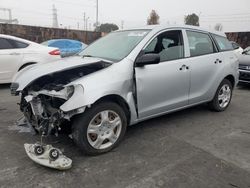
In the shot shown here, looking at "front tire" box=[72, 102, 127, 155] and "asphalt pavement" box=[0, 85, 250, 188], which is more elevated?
"front tire" box=[72, 102, 127, 155]

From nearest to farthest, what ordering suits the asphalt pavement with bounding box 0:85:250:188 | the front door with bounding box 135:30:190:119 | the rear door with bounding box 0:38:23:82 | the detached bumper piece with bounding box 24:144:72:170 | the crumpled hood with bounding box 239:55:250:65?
the asphalt pavement with bounding box 0:85:250:188 → the detached bumper piece with bounding box 24:144:72:170 → the front door with bounding box 135:30:190:119 → the rear door with bounding box 0:38:23:82 → the crumpled hood with bounding box 239:55:250:65

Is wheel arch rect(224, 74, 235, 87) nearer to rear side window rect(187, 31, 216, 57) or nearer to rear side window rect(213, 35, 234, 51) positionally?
rear side window rect(213, 35, 234, 51)

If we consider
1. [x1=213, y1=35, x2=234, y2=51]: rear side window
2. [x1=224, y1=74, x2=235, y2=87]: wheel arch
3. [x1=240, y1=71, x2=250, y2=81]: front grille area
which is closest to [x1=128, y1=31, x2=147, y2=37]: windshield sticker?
[x1=213, y1=35, x2=234, y2=51]: rear side window

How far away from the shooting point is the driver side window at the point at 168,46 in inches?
160

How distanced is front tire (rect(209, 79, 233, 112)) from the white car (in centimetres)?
447

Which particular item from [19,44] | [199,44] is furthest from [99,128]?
[19,44]

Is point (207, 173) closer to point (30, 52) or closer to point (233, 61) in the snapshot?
point (233, 61)

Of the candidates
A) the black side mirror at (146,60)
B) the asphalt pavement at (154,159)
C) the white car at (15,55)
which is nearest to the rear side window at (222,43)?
the asphalt pavement at (154,159)

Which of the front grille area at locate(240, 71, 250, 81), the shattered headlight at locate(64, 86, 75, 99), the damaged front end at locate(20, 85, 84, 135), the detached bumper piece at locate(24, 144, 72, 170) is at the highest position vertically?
the shattered headlight at locate(64, 86, 75, 99)

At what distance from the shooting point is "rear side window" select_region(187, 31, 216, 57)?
15.0ft

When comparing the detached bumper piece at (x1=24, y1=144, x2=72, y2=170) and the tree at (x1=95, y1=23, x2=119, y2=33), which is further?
the tree at (x1=95, y1=23, x2=119, y2=33)

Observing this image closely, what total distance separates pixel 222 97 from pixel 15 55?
5673 millimetres

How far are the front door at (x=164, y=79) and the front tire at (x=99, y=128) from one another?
444mm

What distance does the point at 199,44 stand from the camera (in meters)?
4.79
